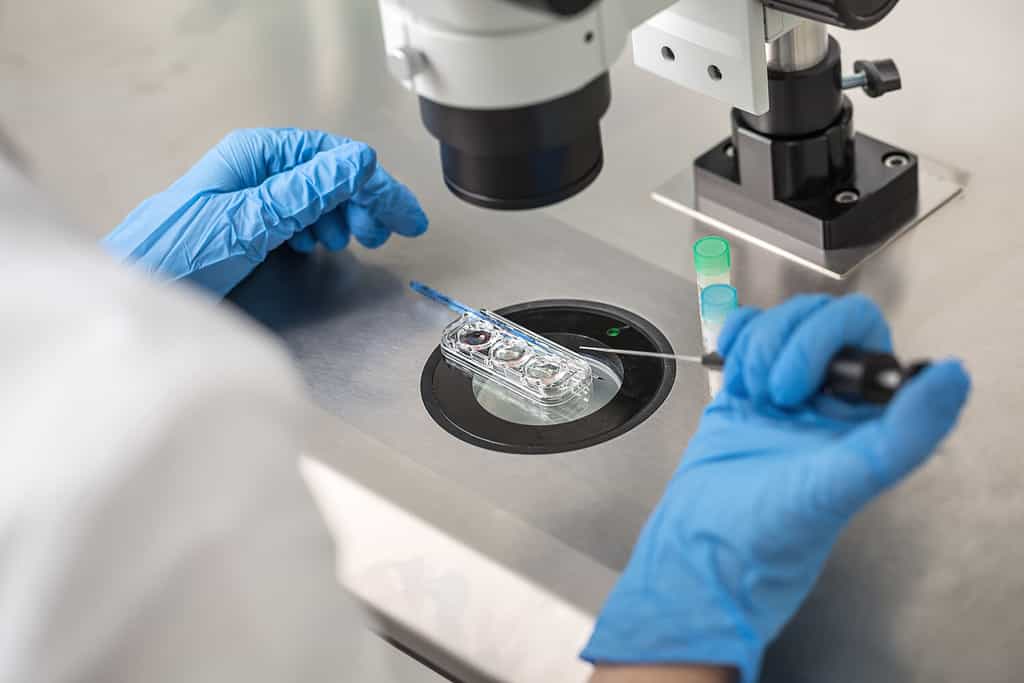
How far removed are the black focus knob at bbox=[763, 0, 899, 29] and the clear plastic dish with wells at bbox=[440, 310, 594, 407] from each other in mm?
381

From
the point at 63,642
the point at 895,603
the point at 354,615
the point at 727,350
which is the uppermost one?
the point at 63,642

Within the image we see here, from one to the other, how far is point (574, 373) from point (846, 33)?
2.25 ft

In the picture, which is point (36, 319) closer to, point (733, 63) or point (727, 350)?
point (727, 350)

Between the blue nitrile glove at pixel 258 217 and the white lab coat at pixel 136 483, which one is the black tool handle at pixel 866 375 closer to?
the white lab coat at pixel 136 483

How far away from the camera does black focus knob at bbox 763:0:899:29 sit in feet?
3.84

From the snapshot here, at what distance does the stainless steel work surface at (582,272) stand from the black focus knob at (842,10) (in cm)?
29

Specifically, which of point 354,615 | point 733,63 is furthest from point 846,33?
point 354,615

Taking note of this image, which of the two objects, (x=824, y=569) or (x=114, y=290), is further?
(x=824, y=569)

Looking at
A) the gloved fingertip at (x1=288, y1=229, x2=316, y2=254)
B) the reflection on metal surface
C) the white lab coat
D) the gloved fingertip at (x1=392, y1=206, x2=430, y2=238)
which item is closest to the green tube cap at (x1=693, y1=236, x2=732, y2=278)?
the reflection on metal surface

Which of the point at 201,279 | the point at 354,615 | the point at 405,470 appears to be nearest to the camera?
the point at 354,615

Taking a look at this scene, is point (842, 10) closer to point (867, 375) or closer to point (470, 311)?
point (867, 375)

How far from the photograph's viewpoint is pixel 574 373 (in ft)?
4.28

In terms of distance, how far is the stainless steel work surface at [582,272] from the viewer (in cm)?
109

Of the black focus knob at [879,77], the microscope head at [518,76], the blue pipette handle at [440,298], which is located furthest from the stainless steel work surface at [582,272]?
the microscope head at [518,76]
